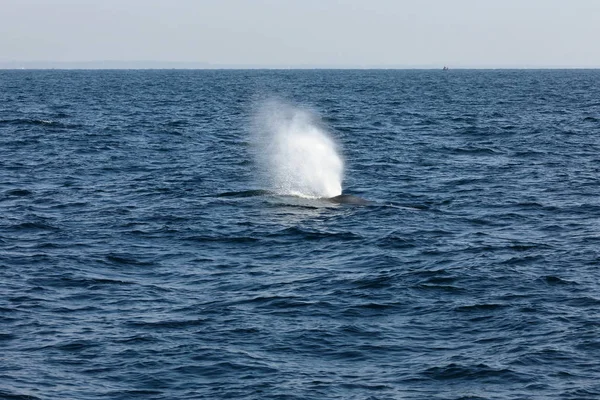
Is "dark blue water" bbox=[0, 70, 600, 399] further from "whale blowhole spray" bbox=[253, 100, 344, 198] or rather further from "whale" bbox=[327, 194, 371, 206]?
"whale blowhole spray" bbox=[253, 100, 344, 198]

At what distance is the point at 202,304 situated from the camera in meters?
24.9

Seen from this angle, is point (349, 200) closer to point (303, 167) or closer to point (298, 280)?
point (303, 167)

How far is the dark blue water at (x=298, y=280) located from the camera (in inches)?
785

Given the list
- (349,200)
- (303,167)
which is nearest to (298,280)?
(349,200)

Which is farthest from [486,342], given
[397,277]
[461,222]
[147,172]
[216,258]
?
[147,172]

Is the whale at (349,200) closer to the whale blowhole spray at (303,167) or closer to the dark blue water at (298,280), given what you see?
the dark blue water at (298,280)

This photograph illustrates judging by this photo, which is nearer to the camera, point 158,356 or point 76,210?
point 158,356

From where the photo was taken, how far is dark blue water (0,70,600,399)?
19.9 meters

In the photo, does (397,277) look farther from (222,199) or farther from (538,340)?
(222,199)

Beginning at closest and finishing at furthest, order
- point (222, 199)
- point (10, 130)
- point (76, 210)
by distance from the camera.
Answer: point (76, 210) → point (222, 199) → point (10, 130)

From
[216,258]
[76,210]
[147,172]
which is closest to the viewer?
[216,258]

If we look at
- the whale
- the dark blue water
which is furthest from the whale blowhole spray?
the dark blue water

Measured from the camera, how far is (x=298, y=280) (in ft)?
89.9

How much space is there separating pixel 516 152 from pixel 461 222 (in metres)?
23.4
